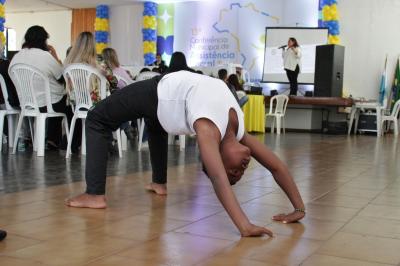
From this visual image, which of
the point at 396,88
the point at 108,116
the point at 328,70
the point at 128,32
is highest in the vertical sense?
the point at 128,32

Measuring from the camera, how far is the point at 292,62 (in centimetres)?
1055

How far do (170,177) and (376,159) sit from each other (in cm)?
262

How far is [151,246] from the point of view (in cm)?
177

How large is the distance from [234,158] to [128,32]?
12.4 metres

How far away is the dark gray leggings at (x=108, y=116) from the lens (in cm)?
226

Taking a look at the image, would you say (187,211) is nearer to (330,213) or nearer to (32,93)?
(330,213)

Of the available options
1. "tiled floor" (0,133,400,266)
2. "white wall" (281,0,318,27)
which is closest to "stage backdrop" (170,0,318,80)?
"white wall" (281,0,318,27)

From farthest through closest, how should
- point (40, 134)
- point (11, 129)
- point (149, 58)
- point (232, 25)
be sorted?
point (149, 58) < point (232, 25) < point (11, 129) < point (40, 134)

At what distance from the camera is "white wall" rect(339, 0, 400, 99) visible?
A: 34.8 ft

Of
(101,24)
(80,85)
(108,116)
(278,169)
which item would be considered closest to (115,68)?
(80,85)

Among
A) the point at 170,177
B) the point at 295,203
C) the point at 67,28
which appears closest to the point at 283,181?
the point at 295,203

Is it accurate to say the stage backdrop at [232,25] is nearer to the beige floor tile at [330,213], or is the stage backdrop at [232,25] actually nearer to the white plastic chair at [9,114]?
the white plastic chair at [9,114]

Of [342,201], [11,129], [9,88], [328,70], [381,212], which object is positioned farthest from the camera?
[328,70]

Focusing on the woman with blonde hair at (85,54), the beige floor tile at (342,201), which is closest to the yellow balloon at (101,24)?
the woman with blonde hair at (85,54)
